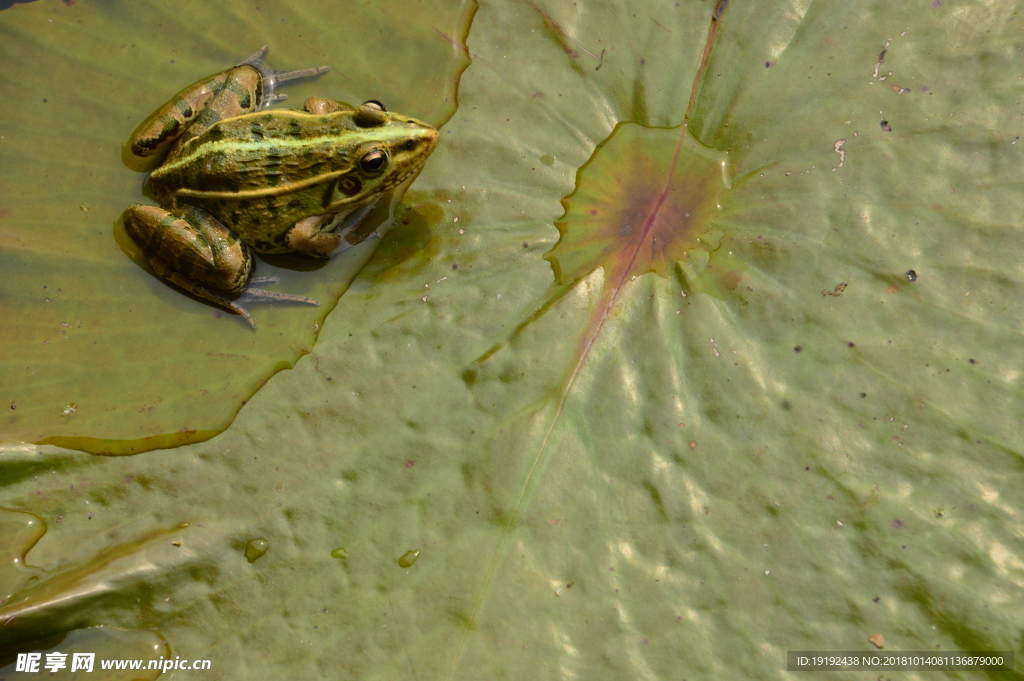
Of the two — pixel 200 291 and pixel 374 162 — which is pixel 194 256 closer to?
pixel 200 291

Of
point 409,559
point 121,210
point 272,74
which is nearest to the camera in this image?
point 409,559

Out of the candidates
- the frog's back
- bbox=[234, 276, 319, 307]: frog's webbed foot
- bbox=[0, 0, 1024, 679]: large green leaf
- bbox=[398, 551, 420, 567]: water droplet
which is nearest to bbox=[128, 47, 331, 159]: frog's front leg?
the frog's back

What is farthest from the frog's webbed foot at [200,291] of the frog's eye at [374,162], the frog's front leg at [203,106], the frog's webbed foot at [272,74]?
the frog's webbed foot at [272,74]

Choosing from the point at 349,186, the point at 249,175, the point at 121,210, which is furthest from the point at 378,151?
the point at 121,210

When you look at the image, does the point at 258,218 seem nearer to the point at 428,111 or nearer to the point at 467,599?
the point at 428,111

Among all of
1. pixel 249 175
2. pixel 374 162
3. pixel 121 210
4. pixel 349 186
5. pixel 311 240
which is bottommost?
pixel 121 210
